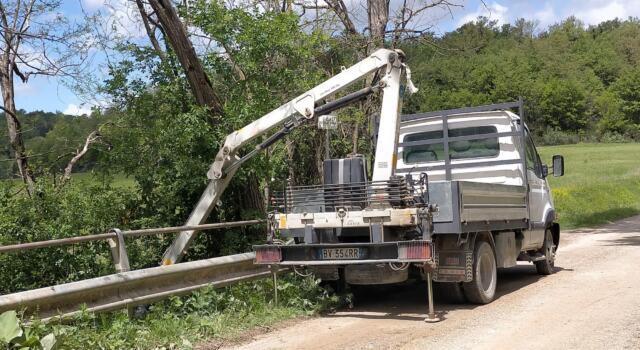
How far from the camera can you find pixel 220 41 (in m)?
11.7

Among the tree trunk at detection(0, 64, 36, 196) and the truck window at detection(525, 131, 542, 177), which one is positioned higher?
the tree trunk at detection(0, 64, 36, 196)

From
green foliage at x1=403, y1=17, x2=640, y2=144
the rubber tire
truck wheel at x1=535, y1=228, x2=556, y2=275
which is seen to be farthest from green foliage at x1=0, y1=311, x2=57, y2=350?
green foliage at x1=403, y1=17, x2=640, y2=144

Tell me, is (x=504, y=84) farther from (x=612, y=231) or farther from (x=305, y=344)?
(x=305, y=344)

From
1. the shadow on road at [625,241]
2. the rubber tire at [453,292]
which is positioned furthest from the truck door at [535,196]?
the shadow on road at [625,241]

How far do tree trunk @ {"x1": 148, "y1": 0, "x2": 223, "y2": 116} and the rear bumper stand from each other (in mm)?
3404

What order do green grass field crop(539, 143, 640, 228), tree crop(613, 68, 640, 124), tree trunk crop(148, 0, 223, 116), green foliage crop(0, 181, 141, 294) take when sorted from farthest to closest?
1. tree crop(613, 68, 640, 124)
2. green grass field crop(539, 143, 640, 228)
3. tree trunk crop(148, 0, 223, 116)
4. green foliage crop(0, 181, 141, 294)

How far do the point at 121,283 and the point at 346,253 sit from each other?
8.45ft

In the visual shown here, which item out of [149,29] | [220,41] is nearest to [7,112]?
[149,29]

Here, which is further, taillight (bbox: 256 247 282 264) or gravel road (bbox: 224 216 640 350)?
taillight (bbox: 256 247 282 264)

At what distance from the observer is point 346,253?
27.0 ft

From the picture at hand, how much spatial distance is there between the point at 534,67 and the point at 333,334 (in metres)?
105

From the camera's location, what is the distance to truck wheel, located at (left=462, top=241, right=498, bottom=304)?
8.89m

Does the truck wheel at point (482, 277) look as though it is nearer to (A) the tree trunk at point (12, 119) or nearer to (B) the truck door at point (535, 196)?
(B) the truck door at point (535, 196)

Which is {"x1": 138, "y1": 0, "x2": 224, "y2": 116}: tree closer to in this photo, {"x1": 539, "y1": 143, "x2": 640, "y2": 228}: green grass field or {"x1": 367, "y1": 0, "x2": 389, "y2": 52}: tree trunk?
{"x1": 367, "y1": 0, "x2": 389, "y2": 52}: tree trunk
